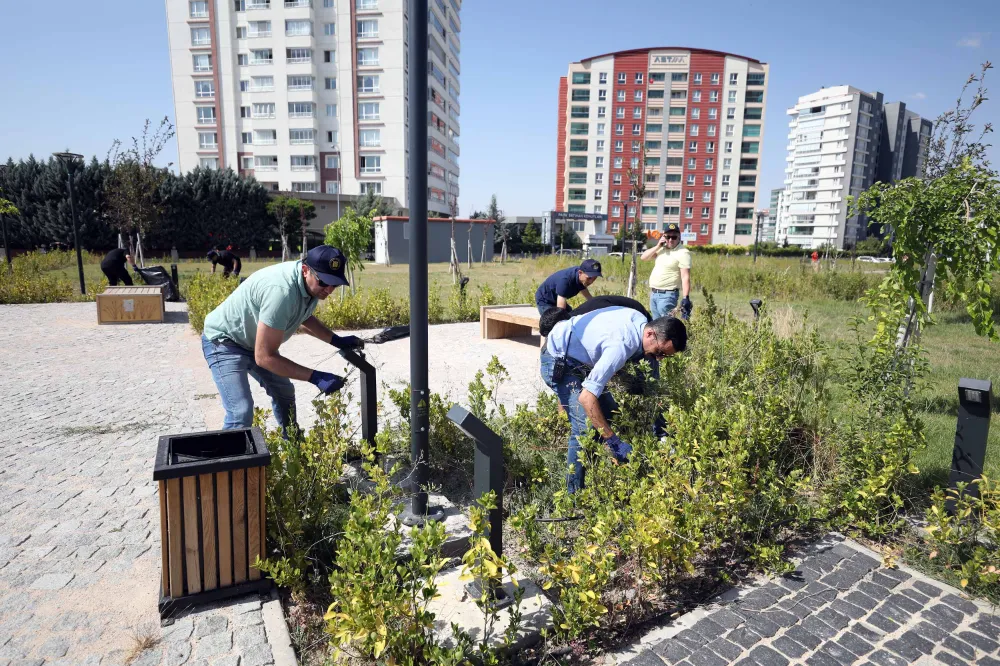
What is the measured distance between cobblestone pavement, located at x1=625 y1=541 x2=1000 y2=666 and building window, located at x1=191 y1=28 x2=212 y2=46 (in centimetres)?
6480

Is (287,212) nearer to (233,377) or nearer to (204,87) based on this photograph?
(204,87)

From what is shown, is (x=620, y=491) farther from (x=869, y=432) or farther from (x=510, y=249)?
(x=510, y=249)

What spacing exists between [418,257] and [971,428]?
11.5 feet

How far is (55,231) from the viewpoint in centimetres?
3284

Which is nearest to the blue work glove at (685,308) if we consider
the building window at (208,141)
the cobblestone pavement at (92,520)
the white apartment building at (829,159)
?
the cobblestone pavement at (92,520)

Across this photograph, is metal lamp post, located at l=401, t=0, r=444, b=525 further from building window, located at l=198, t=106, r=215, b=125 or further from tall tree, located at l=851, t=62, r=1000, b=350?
building window, located at l=198, t=106, r=215, b=125

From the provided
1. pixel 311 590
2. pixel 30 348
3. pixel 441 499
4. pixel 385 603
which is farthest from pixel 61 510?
pixel 30 348

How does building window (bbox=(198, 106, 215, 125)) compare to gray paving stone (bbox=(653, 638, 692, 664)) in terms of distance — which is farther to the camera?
building window (bbox=(198, 106, 215, 125))

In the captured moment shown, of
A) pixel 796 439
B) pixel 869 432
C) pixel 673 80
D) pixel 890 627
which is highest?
pixel 673 80

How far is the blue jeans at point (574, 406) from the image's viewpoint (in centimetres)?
375

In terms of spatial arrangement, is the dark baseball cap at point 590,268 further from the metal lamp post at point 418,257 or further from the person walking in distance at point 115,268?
the person walking in distance at point 115,268

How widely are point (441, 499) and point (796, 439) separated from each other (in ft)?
8.81

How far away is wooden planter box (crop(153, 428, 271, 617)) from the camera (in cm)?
264

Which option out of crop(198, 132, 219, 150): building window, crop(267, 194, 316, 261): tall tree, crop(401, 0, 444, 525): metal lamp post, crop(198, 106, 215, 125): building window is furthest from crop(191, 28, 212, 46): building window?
crop(401, 0, 444, 525): metal lamp post
